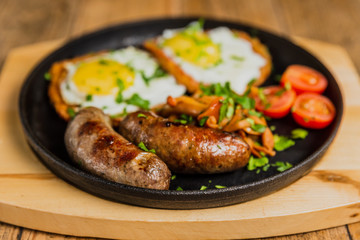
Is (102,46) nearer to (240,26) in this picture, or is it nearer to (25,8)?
(240,26)

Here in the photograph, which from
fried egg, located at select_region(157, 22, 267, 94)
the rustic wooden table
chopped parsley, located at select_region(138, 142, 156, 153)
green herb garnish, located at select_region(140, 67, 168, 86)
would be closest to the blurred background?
the rustic wooden table

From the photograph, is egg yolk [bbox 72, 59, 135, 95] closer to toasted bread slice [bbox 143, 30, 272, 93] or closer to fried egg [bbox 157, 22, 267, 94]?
toasted bread slice [bbox 143, 30, 272, 93]

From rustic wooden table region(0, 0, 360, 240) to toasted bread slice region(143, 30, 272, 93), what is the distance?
51.4 inches

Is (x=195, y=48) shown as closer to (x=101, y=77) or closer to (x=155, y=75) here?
(x=155, y=75)

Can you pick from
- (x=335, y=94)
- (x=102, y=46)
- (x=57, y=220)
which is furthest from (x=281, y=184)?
(x=102, y=46)

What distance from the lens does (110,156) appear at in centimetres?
299

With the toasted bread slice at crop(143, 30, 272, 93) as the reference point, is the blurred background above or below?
above

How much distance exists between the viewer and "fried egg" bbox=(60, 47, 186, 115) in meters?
3.94

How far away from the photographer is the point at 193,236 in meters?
3.08

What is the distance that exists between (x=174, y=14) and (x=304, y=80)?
268 cm

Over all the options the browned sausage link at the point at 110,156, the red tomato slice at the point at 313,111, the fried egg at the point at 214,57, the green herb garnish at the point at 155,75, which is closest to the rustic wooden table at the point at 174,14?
the fried egg at the point at 214,57

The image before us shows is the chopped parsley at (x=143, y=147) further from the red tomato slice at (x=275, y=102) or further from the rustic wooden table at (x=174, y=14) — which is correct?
the rustic wooden table at (x=174, y=14)

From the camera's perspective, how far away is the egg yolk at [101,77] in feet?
13.0

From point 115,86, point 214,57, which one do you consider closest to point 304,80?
point 214,57
